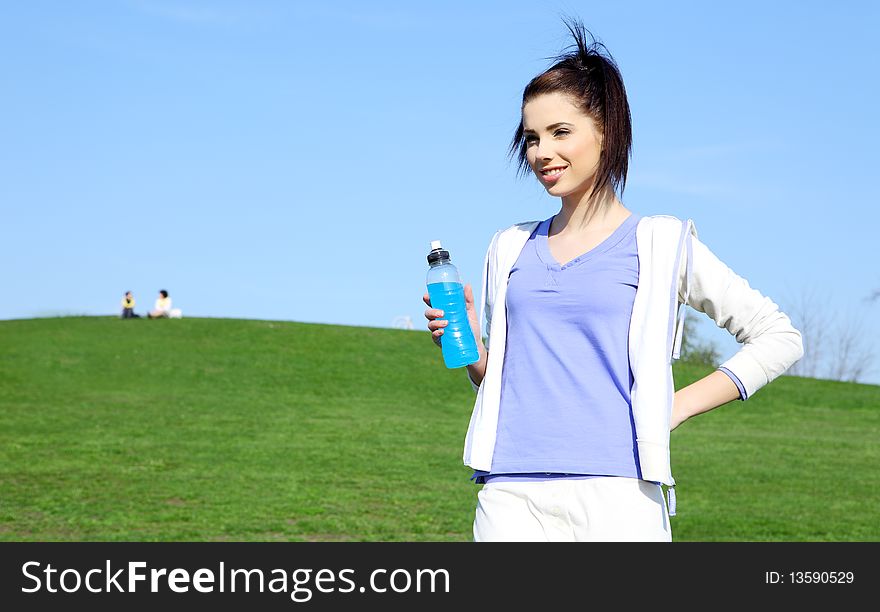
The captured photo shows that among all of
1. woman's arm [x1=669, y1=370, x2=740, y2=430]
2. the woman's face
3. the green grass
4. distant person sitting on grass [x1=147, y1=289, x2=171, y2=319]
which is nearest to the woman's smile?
the woman's face

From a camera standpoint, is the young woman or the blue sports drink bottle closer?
the young woman

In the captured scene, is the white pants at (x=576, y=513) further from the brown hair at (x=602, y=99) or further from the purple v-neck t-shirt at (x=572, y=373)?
the brown hair at (x=602, y=99)

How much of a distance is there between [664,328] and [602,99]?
0.72 meters

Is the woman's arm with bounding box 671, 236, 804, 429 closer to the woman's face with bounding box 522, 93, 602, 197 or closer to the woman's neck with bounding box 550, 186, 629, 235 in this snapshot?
the woman's neck with bounding box 550, 186, 629, 235

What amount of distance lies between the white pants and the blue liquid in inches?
18.3

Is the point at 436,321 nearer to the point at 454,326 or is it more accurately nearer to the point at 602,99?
the point at 454,326

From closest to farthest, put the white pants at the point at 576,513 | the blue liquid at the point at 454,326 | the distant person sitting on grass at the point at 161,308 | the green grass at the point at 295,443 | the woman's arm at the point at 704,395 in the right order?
the white pants at the point at 576,513 < the woman's arm at the point at 704,395 < the blue liquid at the point at 454,326 < the green grass at the point at 295,443 < the distant person sitting on grass at the point at 161,308

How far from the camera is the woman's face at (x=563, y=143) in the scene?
3186mm

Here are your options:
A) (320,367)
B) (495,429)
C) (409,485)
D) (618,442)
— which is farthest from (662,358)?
(320,367)

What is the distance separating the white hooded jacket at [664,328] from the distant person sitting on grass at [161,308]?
38.5 meters

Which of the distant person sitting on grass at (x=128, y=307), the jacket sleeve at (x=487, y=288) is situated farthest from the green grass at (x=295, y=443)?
the jacket sleeve at (x=487, y=288)

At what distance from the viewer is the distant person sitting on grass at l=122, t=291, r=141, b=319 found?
133 feet

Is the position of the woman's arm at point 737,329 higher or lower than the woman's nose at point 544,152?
lower

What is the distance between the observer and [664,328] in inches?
→ 121
